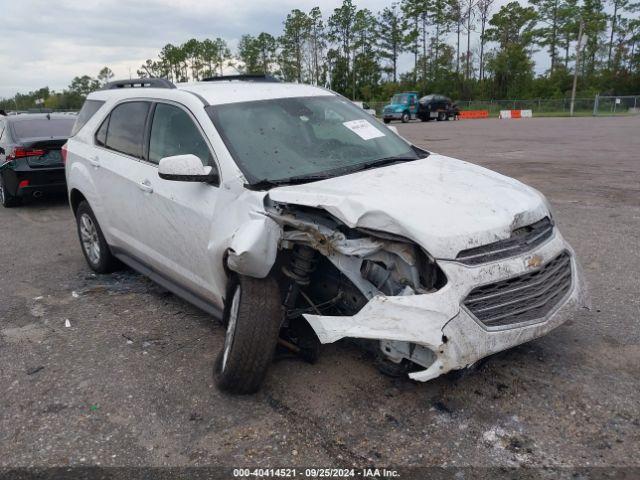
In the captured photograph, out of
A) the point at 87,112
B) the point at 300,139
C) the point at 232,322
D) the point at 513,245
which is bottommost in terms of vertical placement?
the point at 232,322

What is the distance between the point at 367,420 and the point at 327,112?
2.45m

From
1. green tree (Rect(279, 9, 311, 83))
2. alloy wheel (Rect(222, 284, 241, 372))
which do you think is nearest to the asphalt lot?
alloy wheel (Rect(222, 284, 241, 372))

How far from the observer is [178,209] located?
3934 millimetres

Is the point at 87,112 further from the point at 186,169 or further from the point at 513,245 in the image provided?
the point at 513,245

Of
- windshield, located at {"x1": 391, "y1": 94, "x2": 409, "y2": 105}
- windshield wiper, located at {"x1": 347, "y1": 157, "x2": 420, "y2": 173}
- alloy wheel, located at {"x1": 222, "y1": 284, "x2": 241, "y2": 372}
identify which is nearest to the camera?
alloy wheel, located at {"x1": 222, "y1": 284, "x2": 241, "y2": 372}

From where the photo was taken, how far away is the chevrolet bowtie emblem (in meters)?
3.05

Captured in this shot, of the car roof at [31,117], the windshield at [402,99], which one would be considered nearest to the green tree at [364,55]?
the windshield at [402,99]

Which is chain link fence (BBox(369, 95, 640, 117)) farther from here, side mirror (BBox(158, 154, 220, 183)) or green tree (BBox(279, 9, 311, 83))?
side mirror (BBox(158, 154, 220, 183))

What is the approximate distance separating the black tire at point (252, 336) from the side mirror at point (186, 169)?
773mm

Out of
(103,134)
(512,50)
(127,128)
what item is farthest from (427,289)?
(512,50)

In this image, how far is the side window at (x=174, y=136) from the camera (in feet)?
12.9

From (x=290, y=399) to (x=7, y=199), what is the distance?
8.32 m

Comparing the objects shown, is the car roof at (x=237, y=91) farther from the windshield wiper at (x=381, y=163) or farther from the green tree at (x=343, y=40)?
the green tree at (x=343, y=40)

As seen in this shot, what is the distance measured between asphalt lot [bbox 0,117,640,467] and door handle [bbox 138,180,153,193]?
105 centimetres
